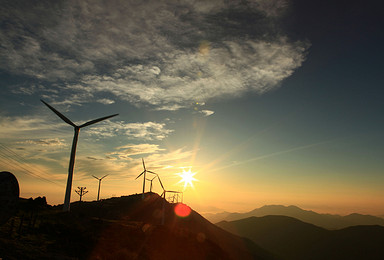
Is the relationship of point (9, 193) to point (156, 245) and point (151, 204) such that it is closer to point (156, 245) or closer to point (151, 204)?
point (156, 245)

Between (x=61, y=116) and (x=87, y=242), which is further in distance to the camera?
(x=61, y=116)

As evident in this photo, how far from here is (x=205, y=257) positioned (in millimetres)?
74562

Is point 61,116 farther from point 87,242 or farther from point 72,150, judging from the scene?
point 87,242

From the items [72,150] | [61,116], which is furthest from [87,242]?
[61,116]

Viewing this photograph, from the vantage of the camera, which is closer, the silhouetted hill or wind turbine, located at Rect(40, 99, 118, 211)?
the silhouetted hill

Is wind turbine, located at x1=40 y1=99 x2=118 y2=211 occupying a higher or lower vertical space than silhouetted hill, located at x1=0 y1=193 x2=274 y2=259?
higher

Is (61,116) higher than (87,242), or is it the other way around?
(61,116)

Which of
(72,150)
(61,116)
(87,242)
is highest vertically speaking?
(61,116)

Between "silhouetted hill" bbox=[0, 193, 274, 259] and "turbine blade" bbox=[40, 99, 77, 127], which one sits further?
"turbine blade" bbox=[40, 99, 77, 127]

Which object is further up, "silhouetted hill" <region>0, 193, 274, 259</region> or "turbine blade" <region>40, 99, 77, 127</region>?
"turbine blade" <region>40, 99, 77, 127</region>

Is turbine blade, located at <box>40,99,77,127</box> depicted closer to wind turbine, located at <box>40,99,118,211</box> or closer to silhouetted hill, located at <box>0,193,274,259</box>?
wind turbine, located at <box>40,99,118,211</box>

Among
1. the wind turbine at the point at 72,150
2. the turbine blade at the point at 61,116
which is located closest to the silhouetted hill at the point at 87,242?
the wind turbine at the point at 72,150

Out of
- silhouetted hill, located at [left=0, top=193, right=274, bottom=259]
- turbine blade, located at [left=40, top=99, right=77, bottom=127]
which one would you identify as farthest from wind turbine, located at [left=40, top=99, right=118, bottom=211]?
silhouetted hill, located at [left=0, top=193, right=274, bottom=259]

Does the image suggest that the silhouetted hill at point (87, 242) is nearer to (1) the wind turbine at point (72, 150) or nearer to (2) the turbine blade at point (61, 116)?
(1) the wind turbine at point (72, 150)
